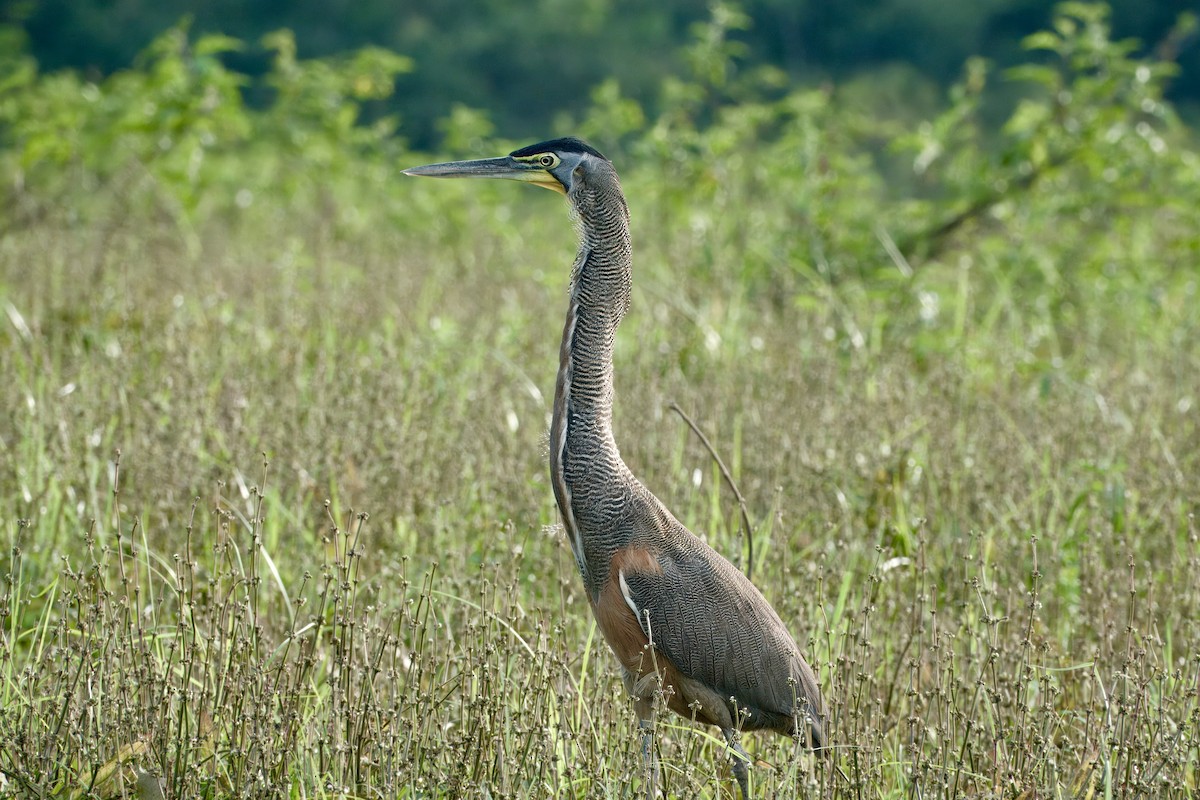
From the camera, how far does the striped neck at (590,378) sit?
9.98 feet

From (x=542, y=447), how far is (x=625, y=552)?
369mm

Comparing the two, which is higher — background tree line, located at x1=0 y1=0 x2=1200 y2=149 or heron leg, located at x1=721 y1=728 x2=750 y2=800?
background tree line, located at x1=0 y1=0 x2=1200 y2=149

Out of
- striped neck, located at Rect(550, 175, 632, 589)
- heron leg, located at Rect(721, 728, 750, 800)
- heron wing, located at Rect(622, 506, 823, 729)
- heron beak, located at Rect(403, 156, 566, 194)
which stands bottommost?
heron leg, located at Rect(721, 728, 750, 800)

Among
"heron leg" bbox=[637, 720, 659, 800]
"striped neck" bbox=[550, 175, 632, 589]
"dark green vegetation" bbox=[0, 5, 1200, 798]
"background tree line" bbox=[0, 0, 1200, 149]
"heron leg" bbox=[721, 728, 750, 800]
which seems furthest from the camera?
Answer: "background tree line" bbox=[0, 0, 1200, 149]

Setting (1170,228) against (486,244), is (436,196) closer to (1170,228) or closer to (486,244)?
(486,244)

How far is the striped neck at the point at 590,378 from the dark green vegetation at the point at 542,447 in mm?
198

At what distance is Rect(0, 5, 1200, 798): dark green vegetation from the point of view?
279 cm

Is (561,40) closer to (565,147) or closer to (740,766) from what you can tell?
(565,147)

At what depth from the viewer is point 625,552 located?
3.03m

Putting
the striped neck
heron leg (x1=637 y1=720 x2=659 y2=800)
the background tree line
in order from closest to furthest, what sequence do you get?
1. heron leg (x1=637 y1=720 x2=659 y2=800)
2. the striped neck
3. the background tree line

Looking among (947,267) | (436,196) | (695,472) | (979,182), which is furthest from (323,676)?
(436,196)

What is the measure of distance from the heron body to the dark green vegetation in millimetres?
120

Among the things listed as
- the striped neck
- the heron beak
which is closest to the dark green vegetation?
the striped neck

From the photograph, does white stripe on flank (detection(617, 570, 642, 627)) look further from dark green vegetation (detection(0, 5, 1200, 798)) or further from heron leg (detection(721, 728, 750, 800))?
heron leg (detection(721, 728, 750, 800))
